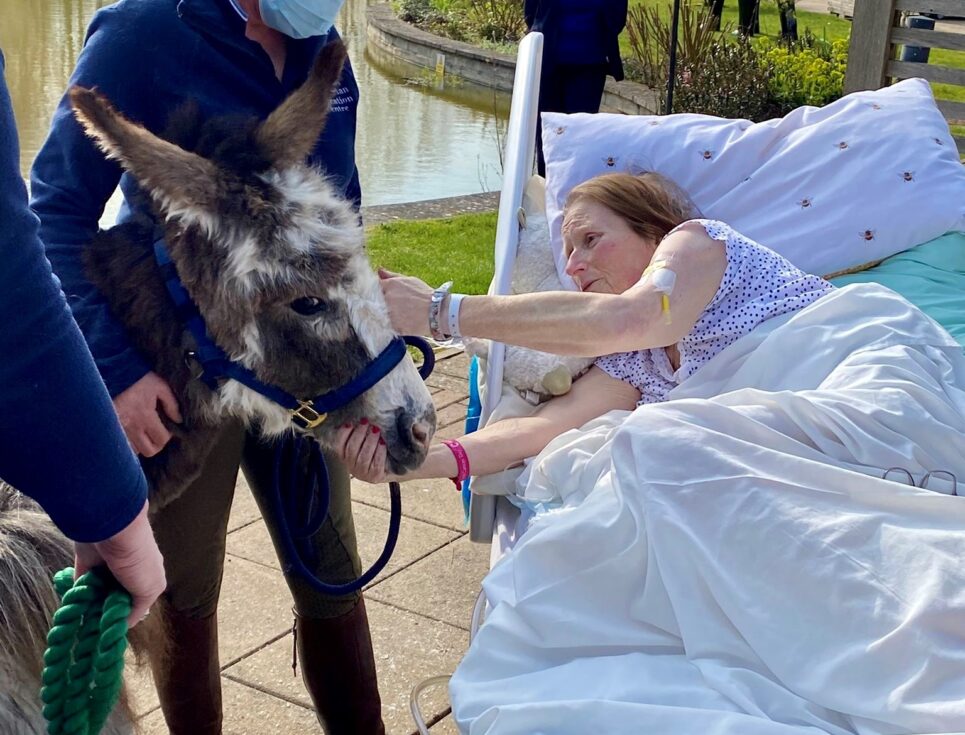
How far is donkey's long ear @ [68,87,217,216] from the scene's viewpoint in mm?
1626

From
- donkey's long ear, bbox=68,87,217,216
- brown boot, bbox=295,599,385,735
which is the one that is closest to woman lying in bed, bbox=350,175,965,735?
brown boot, bbox=295,599,385,735

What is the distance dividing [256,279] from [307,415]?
0.26 m

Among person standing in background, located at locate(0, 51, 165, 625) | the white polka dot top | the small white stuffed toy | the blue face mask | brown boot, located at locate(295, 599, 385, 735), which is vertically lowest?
brown boot, located at locate(295, 599, 385, 735)

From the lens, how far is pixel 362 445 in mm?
1912

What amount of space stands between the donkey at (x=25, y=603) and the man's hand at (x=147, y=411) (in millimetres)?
203

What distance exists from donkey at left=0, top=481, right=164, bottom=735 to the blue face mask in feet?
3.11

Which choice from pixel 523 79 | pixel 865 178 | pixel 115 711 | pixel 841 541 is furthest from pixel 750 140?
pixel 115 711

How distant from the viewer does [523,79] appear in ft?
9.98

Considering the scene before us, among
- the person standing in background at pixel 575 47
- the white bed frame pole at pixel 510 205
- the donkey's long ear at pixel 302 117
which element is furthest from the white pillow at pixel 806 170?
the person standing in background at pixel 575 47

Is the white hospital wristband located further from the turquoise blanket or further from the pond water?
the pond water

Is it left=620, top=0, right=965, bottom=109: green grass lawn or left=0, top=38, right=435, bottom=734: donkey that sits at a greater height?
left=0, top=38, right=435, bottom=734: donkey

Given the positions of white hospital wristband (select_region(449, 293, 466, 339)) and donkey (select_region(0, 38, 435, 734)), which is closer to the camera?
donkey (select_region(0, 38, 435, 734))

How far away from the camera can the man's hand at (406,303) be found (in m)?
2.24

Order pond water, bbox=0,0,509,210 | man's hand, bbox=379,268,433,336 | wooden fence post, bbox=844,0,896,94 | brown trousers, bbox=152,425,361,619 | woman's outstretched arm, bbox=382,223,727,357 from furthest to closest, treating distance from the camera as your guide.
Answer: pond water, bbox=0,0,509,210, wooden fence post, bbox=844,0,896,94, woman's outstretched arm, bbox=382,223,727,357, man's hand, bbox=379,268,433,336, brown trousers, bbox=152,425,361,619
